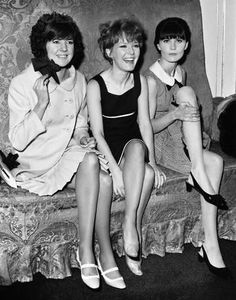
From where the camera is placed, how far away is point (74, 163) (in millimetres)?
2373

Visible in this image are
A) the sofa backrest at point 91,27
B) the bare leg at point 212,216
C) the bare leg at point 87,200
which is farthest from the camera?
the sofa backrest at point 91,27

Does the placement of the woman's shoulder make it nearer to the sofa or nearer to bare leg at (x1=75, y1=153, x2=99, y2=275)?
the sofa

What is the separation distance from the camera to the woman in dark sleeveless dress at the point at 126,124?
96.2 inches

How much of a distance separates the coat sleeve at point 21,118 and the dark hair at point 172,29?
0.75m

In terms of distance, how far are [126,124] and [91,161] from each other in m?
0.40

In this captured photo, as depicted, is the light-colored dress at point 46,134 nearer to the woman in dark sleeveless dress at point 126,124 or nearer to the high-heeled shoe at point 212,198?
the woman in dark sleeveless dress at point 126,124

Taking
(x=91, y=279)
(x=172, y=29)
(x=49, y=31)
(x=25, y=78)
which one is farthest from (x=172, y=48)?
(x=91, y=279)

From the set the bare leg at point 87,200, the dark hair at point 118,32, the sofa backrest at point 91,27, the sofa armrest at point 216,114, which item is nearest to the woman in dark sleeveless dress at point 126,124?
the dark hair at point 118,32

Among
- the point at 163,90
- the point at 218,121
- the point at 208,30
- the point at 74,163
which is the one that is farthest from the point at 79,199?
the point at 208,30

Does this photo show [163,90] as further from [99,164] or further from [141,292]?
[141,292]

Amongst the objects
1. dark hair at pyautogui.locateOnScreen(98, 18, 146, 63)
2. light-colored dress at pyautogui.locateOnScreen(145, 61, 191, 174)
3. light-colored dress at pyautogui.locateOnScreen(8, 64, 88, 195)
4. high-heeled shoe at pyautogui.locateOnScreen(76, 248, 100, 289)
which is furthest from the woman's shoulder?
high-heeled shoe at pyautogui.locateOnScreen(76, 248, 100, 289)

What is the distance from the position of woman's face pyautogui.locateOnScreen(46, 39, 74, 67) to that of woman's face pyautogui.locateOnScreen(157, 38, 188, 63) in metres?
0.52

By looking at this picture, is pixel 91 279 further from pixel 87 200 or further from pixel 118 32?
pixel 118 32

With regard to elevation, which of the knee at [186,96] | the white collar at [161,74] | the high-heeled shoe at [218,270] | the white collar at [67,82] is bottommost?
the high-heeled shoe at [218,270]
